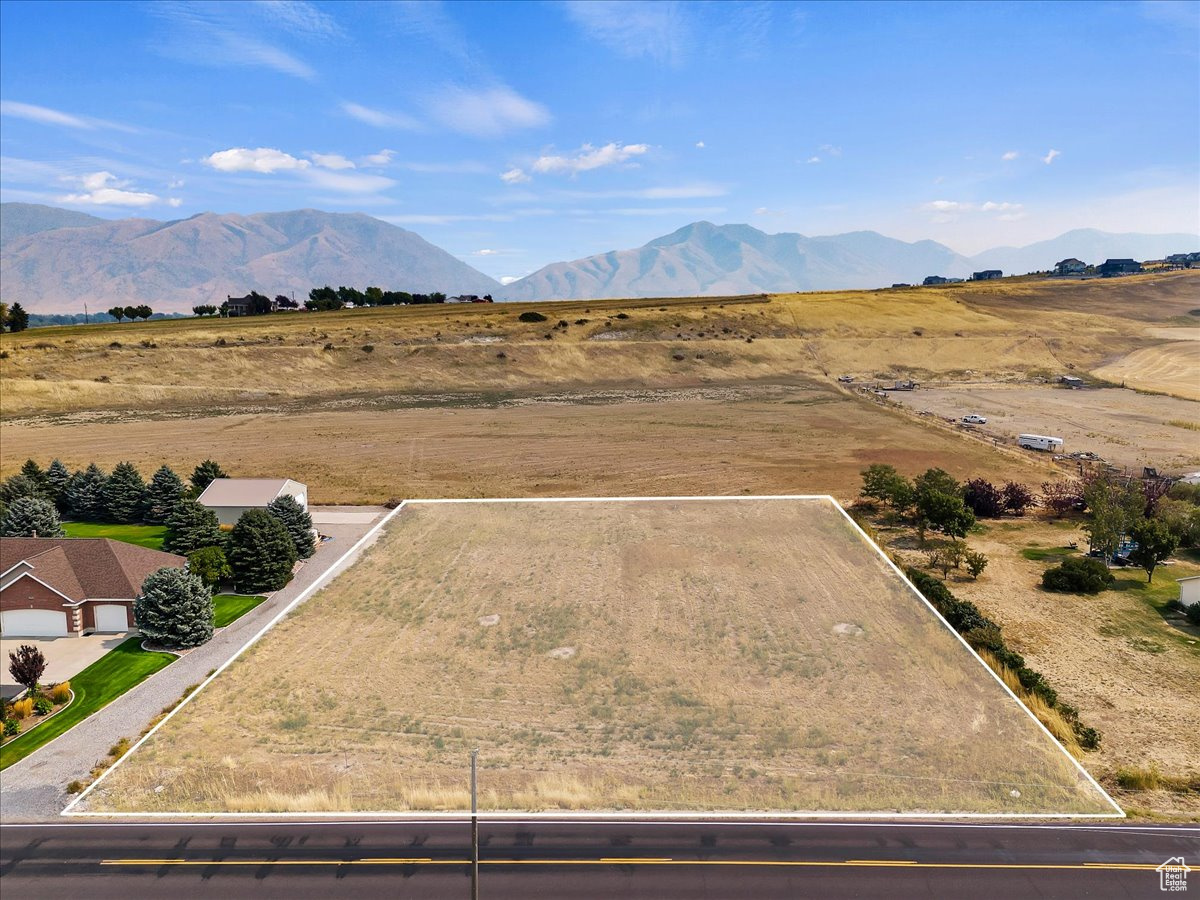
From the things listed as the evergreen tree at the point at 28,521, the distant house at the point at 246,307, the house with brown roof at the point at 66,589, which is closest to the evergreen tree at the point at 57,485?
the evergreen tree at the point at 28,521

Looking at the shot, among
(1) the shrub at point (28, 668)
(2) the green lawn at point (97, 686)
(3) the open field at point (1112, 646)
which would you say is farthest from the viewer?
(1) the shrub at point (28, 668)

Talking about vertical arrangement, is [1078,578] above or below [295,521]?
below

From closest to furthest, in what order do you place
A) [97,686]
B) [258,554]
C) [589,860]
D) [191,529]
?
[589,860], [97,686], [258,554], [191,529]

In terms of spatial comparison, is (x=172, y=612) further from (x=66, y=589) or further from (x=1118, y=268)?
(x=1118, y=268)

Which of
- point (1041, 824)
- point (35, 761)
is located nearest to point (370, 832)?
point (35, 761)

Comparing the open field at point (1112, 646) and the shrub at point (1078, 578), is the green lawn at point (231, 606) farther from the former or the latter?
the shrub at point (1078, 578)

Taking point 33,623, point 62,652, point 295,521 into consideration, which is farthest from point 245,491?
point 62,652

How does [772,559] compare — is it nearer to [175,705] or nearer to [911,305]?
[175,705]
